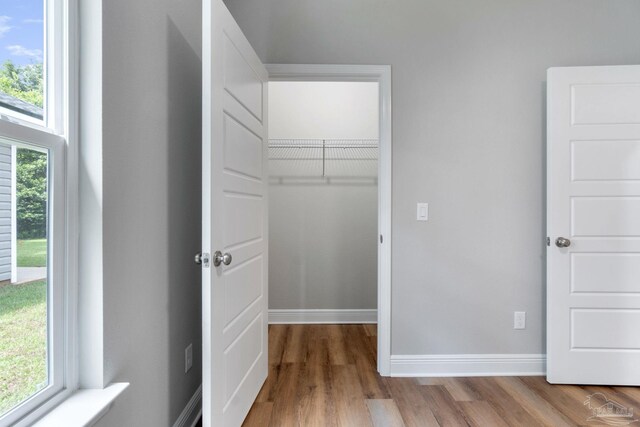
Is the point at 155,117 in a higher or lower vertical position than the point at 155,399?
higher

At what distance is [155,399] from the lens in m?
1.30

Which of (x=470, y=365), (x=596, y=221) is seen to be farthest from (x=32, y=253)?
(x=596, y=221)

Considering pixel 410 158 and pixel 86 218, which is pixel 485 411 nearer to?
pixel 410 158

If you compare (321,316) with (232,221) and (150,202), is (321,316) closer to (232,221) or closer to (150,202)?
(232,221)

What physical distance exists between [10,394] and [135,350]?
1.24ft

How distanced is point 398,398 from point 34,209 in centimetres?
196

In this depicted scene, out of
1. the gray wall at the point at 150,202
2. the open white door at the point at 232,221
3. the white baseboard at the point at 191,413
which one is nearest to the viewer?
the gray wall at the point at 150,202

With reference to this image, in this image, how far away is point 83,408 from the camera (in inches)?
35.6

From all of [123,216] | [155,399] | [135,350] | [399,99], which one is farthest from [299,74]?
[155,399]

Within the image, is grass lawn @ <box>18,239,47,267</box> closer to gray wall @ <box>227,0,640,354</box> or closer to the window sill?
the window sill

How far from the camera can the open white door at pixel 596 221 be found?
2.06 m

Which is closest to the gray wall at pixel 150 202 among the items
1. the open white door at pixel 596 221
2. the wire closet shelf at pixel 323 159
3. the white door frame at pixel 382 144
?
the white door frame at pixel 382 144

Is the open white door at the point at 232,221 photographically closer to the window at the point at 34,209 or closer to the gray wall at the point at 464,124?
the window at the point at 34,209

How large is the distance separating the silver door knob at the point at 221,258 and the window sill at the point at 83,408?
509 mm
